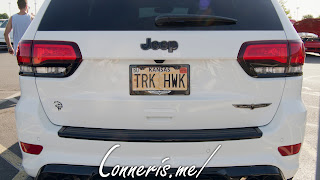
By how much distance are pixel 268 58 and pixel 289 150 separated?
0.61 metres

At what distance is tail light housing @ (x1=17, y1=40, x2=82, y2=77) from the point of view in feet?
6.81

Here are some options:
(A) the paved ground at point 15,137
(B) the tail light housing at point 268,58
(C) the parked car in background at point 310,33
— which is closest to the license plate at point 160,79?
(B) the tail light housing at point 268,58

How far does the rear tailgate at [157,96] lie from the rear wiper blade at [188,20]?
32 mm

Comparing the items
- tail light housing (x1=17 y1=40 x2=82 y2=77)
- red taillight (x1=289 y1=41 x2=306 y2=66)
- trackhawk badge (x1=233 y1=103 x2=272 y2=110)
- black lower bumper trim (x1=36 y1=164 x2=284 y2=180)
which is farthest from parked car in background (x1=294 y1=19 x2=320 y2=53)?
tail light housing (x1=17 y1=40 x2=82 y2=77)

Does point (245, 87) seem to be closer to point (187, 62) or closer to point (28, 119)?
point (187, 62)

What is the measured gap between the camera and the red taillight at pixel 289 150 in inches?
83.9

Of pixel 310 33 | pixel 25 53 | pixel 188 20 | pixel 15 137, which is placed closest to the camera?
pixel 188 20

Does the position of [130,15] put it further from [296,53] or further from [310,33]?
[310,33]

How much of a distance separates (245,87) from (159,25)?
655 mm

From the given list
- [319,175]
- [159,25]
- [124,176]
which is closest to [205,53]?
[159,25]

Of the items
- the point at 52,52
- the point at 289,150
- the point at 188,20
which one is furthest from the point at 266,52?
the point at 52,52

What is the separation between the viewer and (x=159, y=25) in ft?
6.73

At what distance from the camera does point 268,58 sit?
6.86 ft

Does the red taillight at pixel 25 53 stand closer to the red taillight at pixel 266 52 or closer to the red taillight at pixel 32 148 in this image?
the red taillight at pixel 32 148
